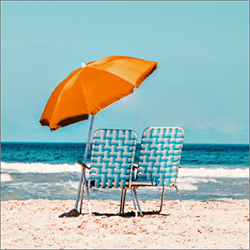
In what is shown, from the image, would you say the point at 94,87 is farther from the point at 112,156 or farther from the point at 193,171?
the point at 193,171

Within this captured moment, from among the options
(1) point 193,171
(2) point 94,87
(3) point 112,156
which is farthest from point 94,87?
(1) point 193,171

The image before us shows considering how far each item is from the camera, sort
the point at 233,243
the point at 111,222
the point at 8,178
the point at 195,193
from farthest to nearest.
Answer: the point at 8,178, the point at 195,193, the point at 111,222, the point at 233,243

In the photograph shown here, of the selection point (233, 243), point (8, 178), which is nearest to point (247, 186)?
point (233, 243)

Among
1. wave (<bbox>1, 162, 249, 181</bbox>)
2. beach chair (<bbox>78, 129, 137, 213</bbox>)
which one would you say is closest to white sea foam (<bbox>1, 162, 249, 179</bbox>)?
wave (<bbox>1, 162, 249, 181</bbox>)

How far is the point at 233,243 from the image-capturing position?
3822 mm

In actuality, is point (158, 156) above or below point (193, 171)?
above

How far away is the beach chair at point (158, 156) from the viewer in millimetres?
4781

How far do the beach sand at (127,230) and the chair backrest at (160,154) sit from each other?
571 millimetres

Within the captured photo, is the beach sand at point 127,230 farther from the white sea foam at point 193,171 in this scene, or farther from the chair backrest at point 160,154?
the white sea foam at point 193,171

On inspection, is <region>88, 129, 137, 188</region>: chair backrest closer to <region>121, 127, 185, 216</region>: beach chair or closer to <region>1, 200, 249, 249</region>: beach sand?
<region>121, 127, 185, 216</region>: beach chair

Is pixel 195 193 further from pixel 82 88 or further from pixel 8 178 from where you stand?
pixel 8 178

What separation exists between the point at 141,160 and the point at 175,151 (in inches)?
19.1

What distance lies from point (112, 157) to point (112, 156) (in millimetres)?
14

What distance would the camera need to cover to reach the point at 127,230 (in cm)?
421
